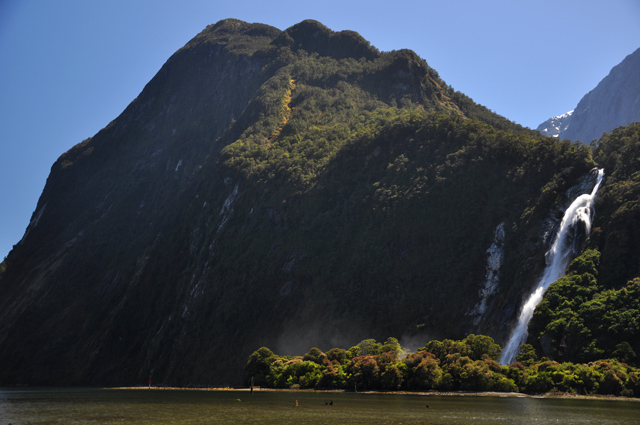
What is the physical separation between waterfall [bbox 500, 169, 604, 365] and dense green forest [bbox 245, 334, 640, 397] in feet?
20.3

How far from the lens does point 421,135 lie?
147 meters

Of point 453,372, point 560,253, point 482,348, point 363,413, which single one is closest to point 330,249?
point 560,253

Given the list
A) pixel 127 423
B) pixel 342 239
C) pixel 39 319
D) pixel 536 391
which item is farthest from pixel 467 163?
pixel 39 319

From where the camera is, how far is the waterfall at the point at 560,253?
92.1 metres

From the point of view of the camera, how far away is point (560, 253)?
3866 inches

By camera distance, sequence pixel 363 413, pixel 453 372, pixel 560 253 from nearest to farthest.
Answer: pixel 363 413, pixel 453 372, pixel 560 253

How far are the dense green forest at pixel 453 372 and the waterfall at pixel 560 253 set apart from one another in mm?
6184

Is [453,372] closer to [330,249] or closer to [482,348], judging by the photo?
[482,348]

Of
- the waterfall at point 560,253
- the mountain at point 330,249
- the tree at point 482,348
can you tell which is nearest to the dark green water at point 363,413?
the tree at point 482,348

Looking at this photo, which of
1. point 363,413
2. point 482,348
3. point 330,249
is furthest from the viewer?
point 330,249

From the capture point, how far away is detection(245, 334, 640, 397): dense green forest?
7206 centimetres

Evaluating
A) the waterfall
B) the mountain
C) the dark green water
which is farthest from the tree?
the dark green water

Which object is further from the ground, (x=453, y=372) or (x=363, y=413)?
(x=453, y=372)

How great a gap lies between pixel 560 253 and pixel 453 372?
30.4 m
